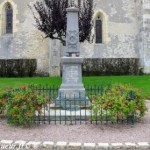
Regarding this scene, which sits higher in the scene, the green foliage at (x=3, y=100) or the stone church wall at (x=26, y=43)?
the stone church wall at (x=26, y=43)

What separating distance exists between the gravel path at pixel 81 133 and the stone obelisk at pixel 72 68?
1913 mm

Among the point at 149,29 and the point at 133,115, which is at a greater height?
the point at 149,29

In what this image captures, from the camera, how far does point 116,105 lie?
6.91 metres

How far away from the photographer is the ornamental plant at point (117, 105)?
693 centimetres

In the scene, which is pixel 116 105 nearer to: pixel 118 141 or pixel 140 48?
pixel 118 141

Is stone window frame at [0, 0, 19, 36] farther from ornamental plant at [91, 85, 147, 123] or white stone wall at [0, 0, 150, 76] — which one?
ornamental plant at [91, 85, 147, 123]

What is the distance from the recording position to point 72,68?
9.06 m

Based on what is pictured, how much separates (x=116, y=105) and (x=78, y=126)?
1.00 meters

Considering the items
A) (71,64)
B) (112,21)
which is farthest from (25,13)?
(71,64)

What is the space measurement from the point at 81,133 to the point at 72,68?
9.68ft

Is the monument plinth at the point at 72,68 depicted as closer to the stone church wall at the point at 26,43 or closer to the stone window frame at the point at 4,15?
the stone church wall at the point at 26,43

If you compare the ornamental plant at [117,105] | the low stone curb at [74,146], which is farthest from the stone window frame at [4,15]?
the low stone curb at [74,146]

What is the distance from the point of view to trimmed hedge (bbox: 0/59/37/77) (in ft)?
72.0

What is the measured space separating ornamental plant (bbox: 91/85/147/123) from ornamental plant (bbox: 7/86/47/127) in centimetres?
127
